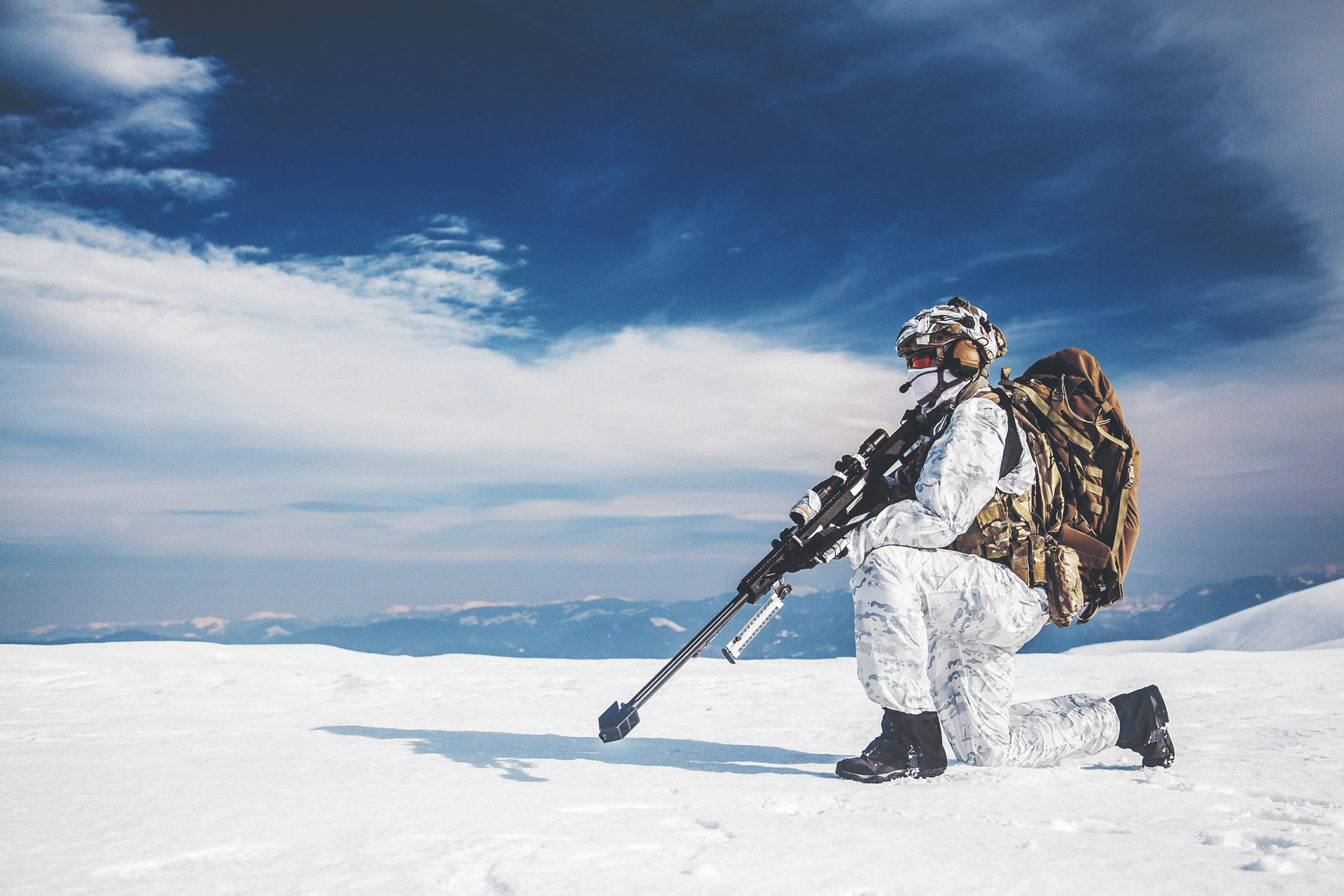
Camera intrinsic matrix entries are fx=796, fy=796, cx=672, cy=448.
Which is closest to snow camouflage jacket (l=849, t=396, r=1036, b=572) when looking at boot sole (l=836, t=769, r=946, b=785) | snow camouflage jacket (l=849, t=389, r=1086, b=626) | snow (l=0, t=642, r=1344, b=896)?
snow camouflage jacket (l=849, t=389, r=1086, b=626)

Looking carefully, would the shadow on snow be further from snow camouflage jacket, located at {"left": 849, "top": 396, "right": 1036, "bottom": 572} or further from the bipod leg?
snow camouflage jacket, located at {"left": 849, "top": 396, "right": 1036, "bottom": 572}

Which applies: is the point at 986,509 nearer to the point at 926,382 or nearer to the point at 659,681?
the point at 926,382

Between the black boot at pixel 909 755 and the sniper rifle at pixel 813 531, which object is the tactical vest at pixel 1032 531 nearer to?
the sniper rifle at pixel 813 531

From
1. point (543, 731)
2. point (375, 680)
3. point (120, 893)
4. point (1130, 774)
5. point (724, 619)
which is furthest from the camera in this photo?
point (375, 680)

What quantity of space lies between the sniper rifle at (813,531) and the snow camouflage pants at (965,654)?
1.01ft

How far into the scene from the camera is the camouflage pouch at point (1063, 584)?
11.1ft

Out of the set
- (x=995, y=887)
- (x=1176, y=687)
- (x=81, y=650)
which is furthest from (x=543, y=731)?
(x=81, y=650)

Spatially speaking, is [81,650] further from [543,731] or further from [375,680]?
[543,731]

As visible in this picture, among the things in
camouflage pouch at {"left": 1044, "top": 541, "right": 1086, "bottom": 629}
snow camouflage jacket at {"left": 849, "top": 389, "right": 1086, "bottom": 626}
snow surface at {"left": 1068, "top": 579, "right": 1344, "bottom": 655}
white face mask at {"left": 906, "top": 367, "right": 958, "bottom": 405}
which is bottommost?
snow surface at {"left": 1068, "top": 579, "right": 1344, "bottom": 655}

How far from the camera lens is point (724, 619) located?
143 inches

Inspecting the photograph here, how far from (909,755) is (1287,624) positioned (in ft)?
51.3

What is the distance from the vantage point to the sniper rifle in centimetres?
343

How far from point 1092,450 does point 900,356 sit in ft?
3.07

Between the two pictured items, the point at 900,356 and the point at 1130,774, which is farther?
the point at 900,356
